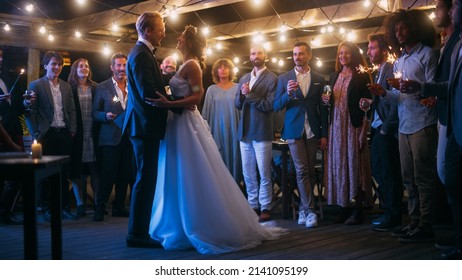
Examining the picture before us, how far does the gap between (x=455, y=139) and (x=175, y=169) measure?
168 cm

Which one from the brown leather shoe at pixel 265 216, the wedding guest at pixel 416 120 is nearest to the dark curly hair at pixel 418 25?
the wedding guest at pixel 416 120

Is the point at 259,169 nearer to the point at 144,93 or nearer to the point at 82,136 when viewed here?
the point at 144,93

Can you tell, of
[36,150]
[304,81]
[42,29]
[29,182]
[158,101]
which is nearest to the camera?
[29,182]

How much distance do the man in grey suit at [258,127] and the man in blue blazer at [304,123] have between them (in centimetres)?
24

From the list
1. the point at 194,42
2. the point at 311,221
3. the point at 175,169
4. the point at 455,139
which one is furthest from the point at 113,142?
the point at 455,139

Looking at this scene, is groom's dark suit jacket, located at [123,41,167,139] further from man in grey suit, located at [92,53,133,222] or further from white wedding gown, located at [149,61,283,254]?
man in grey suit, located at [92,53,133,222]

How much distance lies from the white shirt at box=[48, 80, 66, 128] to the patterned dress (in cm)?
236

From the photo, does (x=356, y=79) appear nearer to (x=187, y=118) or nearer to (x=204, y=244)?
(x=187, y=118)

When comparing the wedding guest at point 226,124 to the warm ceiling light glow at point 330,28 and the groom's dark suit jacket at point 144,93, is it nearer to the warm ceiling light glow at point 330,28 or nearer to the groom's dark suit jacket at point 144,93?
the groom's dark suit jacket at point 144,93

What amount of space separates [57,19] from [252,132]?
4.18 metres

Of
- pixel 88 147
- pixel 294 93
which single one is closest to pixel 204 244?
pixel 294 93

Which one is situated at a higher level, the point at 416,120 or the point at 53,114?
the point at 53,114

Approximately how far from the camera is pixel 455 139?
2781 millimetres

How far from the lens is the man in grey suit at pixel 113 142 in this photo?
4750mm
